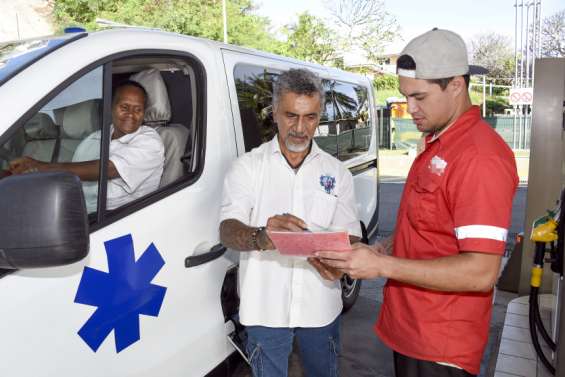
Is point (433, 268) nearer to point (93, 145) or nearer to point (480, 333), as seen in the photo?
point (480, 333)

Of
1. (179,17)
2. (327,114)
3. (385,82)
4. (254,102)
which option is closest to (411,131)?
(179,17)

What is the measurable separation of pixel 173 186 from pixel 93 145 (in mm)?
378

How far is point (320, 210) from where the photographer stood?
2275 millimetres

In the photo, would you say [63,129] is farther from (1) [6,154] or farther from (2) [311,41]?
(2) [311,41]

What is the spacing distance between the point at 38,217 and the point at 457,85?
52.0 inches

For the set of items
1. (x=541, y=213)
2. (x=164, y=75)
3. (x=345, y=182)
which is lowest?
(x=541, y=213)

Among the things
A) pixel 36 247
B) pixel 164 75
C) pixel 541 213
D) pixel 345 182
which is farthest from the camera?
pixel 541 213

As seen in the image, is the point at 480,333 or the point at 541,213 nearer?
the point at 480,333

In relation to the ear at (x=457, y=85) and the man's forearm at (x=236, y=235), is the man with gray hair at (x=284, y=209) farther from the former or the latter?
the ear at (x=457, y=85)

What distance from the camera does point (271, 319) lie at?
7.33 ft

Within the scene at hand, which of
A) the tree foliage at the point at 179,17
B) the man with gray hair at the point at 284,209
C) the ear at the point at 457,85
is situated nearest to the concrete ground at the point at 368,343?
the man with gray hair at the point at 284,209

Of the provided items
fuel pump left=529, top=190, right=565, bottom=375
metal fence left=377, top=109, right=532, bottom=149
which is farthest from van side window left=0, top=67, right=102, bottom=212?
metal fence left=377, top=109, right=532, bottom=149

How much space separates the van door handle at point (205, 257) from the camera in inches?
86.7

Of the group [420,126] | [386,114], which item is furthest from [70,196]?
[386,114]
